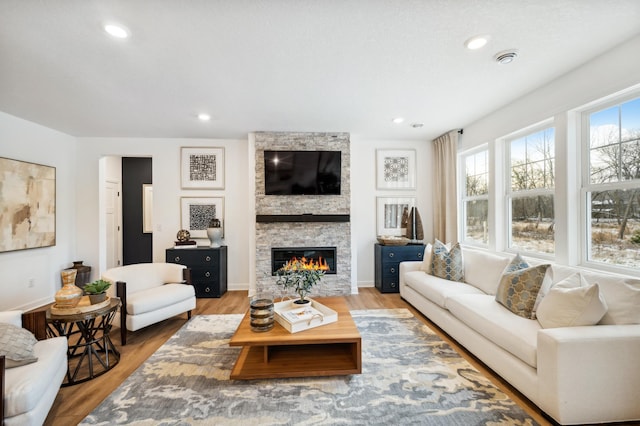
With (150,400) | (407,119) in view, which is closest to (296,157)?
(407,119)

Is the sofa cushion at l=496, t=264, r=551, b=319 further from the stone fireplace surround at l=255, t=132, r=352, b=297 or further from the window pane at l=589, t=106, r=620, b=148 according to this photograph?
the stone fireplace surround at l=255, t=132, r=352, b=297

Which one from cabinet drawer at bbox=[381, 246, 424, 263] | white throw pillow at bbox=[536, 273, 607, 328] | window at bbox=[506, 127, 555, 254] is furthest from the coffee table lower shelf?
window at bbox=[506, 127, 555, 254]

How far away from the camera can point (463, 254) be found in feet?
11.8

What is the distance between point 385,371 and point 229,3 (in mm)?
2751

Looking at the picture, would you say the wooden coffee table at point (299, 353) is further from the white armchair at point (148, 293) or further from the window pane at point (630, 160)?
the window pane at point (630, 160)

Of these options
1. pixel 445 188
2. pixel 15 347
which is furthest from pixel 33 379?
pixel 445 188

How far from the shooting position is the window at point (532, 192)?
2.96 m

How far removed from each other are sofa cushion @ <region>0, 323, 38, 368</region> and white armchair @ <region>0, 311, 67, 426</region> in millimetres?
27

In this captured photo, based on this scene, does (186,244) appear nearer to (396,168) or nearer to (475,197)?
(396,168)

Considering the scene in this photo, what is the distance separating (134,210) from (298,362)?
529 centimetres

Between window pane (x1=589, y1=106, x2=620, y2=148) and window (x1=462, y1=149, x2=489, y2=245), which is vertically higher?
window pane (x1=589, y1=106, x2=620, y2=148)

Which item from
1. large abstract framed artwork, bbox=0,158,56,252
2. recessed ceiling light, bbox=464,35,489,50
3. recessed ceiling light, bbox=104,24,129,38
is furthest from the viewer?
large abstract framed artwork, bbox=0,158,56,252

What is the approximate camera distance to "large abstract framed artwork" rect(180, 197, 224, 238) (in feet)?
15.1

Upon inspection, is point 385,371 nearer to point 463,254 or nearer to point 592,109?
point 463,254
